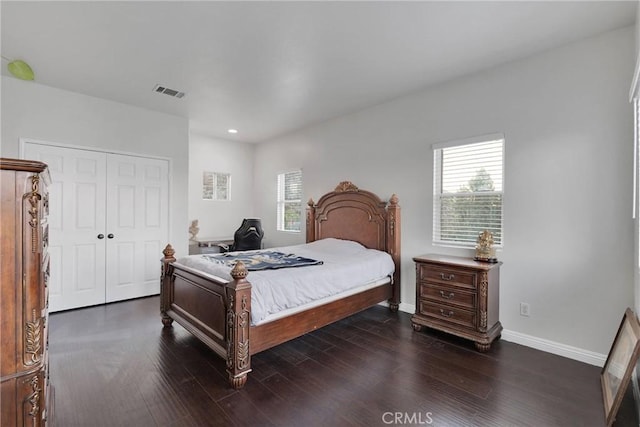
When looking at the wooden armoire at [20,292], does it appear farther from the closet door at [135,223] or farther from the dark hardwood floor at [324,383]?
the closet door at [135,223]

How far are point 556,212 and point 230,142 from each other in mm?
5470

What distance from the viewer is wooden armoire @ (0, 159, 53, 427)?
111cm

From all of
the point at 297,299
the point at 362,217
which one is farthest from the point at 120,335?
the point at 362,217

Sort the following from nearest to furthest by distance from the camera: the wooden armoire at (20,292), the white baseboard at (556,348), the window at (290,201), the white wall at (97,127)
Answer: the wooden armoire at (20,292) < the white baseboard at (556,348) < the white wall at (97,127) < the window at (290,201)

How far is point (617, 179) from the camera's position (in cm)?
242

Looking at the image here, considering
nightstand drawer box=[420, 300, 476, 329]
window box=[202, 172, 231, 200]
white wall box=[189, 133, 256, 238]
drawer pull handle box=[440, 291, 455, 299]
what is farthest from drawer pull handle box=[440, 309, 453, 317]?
window box=[202, 172, 231, 200]

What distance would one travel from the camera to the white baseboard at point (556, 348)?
250cm

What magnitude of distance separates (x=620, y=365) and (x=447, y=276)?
1.30 m

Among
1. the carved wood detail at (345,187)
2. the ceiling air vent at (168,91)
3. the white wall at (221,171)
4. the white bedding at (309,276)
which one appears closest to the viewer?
the white bedding at (309,276)

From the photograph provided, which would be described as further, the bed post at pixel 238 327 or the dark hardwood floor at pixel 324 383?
the bed post at pixel 238 327

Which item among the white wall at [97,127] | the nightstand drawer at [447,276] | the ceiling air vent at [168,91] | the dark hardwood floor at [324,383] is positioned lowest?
the dark hardwood floor at [324,383]

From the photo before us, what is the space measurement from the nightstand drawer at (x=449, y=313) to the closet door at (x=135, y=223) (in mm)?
3876

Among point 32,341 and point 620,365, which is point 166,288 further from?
point 620,365

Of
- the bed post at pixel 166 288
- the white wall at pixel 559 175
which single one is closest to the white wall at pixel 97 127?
the bed post at pixel 166 288
